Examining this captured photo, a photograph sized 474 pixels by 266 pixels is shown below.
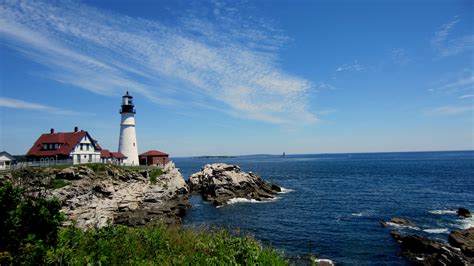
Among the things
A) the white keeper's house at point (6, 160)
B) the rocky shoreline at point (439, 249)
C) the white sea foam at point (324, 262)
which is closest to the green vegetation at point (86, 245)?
the white sea foam at point (324, 262)

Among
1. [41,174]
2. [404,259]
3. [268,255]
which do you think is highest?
[41,174]

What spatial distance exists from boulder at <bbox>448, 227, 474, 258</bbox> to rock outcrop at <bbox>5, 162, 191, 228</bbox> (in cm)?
2695

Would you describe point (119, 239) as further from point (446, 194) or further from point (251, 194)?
point (446, 194)

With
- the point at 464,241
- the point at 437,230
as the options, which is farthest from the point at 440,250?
the point at 437,230

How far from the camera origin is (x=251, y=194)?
2169 inches

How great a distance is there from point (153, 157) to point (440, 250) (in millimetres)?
58651

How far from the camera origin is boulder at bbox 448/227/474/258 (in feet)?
78.5

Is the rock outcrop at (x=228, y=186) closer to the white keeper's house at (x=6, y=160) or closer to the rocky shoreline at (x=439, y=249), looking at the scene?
the rocky shoreline at (x=439, y=249)

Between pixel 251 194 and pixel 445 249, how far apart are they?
3483 centimetres

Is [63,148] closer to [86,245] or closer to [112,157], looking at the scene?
[112,157]

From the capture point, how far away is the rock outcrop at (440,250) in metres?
21.9

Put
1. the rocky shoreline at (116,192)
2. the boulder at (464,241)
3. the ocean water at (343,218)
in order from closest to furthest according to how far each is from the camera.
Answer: the boulder at (464,241) → the ocean water at (343,218) → the rocky shoreline at (116,192)

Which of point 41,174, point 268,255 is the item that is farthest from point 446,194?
point 41,174

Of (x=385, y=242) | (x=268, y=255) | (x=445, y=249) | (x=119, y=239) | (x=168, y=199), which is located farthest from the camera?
(x=168, y=199)
